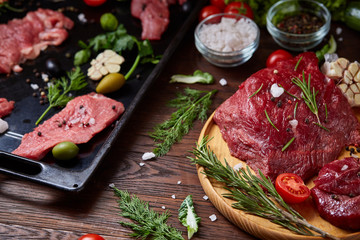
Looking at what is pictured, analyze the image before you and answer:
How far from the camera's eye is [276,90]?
9.83 ft

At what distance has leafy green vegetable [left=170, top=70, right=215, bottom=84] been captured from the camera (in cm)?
374

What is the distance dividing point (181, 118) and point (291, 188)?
1.15m

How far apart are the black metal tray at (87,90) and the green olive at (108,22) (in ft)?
0.52

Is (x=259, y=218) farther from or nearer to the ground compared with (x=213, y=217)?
farther from the ground

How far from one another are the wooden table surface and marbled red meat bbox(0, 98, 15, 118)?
59 centimetres

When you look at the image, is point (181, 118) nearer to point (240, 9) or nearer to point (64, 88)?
point (64, 88)

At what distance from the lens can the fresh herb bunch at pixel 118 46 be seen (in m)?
3.81

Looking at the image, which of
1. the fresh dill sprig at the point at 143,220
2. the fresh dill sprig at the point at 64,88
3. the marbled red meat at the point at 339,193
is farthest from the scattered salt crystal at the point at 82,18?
the marbled red meat at the point at 339,193

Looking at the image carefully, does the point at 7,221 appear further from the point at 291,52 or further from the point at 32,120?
the point at 291,52

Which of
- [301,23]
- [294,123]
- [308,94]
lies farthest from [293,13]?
[294,123]

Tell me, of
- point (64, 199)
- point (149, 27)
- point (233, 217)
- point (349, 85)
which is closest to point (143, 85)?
point (149, 27)

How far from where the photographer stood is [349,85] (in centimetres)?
326

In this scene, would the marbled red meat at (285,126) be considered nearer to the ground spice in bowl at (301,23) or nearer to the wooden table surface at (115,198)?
the wooden table surface at (115,198)

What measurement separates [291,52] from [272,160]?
1591mm
